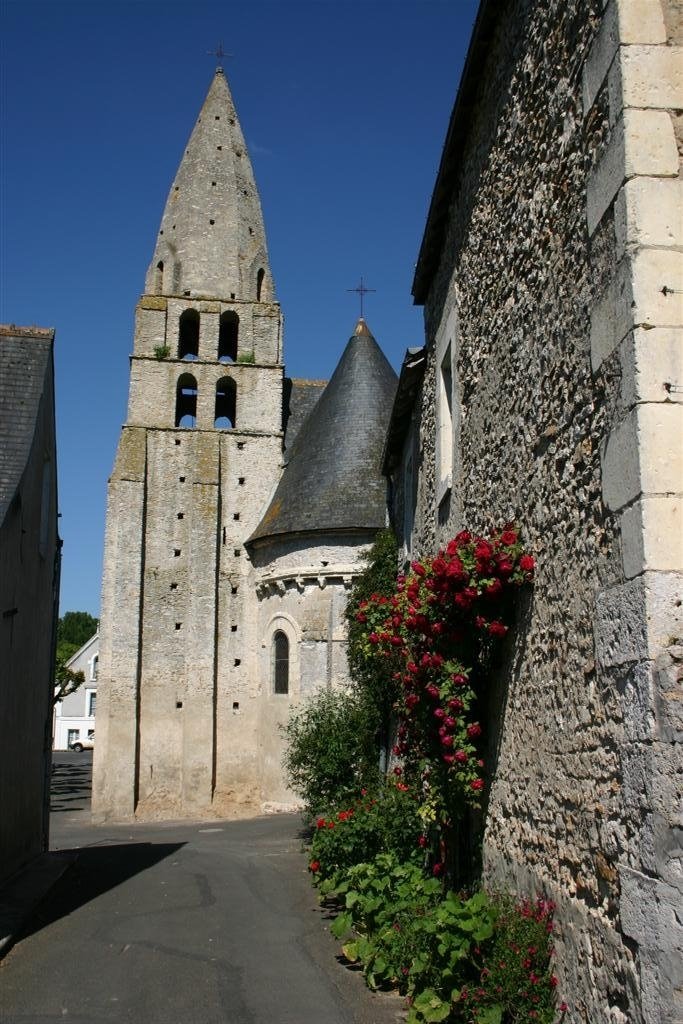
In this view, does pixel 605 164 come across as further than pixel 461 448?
No

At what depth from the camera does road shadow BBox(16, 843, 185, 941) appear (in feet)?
31.6

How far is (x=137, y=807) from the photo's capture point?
2236 cm

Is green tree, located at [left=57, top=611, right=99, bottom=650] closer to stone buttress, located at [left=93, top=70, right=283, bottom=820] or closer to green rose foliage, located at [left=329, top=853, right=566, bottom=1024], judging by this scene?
stone buttress, located at [left=93, top=70, right=283, bottom=820]

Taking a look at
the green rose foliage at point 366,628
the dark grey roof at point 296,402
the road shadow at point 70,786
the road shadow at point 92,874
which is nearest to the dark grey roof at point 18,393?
the road shadow at point 92,874

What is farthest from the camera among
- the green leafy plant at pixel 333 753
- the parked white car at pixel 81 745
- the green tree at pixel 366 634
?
the parked white car at pixel 81 745

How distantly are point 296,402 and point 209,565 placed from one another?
661 centimetres

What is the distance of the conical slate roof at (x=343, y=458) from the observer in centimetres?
2088

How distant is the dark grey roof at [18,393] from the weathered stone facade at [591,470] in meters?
5.20

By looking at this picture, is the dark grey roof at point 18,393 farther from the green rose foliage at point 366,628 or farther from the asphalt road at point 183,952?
the green rose foliage at point 366,628

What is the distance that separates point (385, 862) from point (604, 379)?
18.3ft

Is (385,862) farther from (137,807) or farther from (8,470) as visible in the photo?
(137,807)

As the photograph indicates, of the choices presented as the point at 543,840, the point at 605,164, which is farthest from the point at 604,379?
the point at 543,840

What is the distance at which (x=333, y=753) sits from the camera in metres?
15.6

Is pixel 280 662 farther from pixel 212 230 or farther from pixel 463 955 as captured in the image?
pixel 463 955
